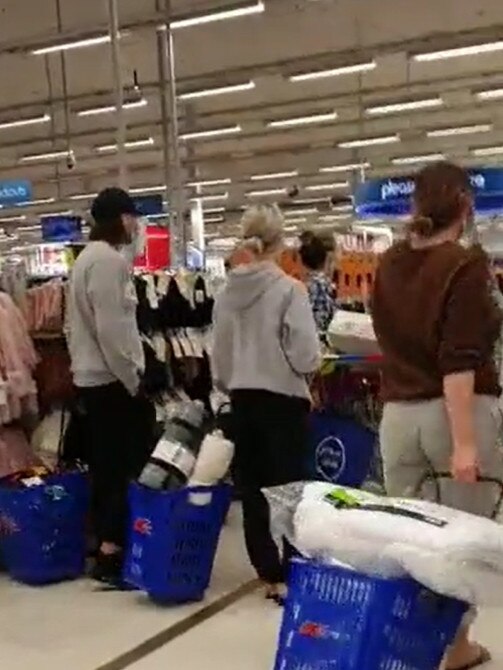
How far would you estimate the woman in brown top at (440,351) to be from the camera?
277 centimetres

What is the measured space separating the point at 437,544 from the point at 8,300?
299cm

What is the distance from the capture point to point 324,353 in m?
5.46

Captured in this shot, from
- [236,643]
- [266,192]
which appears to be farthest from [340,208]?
[236,643]

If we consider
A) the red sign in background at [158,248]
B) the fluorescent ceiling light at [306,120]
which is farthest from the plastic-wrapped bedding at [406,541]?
the fluorescent ceiling light at [306,120]

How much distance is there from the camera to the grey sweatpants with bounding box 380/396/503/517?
2.90 meters

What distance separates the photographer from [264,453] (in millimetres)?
Result: 4109

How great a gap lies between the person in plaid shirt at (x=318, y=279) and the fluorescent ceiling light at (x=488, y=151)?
15257mm

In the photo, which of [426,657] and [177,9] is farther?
[177,9]

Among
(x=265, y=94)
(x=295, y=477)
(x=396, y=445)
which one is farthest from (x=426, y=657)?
(x=265, y=94)

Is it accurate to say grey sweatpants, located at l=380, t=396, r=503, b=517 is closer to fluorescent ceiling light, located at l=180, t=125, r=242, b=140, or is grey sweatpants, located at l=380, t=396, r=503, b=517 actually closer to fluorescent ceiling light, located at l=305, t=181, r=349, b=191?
fluorescent ceiling light, located at l=180, t=125, r=242, b=140

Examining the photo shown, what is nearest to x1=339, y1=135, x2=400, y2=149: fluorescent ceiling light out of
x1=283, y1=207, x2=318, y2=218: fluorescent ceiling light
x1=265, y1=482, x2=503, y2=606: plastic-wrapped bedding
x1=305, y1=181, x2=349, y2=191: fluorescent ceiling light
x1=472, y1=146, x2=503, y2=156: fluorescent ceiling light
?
x1=472, y1=146, x2=503, y2=156: fluorescent ceiling light

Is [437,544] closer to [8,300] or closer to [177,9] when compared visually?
[8,300]

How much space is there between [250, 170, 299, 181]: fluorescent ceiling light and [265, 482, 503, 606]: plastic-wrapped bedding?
20.6m

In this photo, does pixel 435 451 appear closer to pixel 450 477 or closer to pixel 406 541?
pixel 450 477
